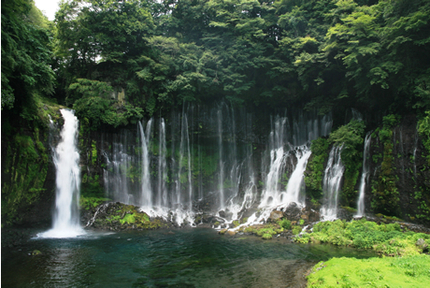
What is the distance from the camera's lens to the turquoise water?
326 inches

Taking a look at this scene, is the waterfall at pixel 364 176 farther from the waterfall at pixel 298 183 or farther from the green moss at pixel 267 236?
the green moss at pixel 267 236

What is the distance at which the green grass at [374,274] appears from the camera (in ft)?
20.9

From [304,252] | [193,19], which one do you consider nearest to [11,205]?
[304,252]

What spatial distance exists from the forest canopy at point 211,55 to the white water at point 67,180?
4.30 feet

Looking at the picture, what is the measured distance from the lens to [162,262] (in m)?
10.1

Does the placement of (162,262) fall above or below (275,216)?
below

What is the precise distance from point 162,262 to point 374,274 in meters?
6.92

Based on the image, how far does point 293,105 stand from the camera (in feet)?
72.9

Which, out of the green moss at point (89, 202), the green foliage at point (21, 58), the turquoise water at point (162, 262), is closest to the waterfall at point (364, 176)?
the turquoise water at point (162, 262)

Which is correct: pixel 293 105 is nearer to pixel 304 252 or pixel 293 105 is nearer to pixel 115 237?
pixel 304 252

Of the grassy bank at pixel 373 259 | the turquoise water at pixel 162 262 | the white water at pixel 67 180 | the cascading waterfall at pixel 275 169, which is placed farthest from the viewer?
the cascading waterfall at pixel 275 169

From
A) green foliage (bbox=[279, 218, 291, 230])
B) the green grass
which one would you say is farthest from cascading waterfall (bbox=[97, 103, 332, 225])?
the green grass

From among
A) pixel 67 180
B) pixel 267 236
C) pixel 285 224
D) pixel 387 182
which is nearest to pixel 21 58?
pixel 67 180

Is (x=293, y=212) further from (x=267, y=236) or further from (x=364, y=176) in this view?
(x=364, y=176)
